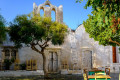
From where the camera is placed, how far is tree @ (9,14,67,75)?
53.7ft

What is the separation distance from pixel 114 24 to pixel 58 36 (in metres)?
9.00

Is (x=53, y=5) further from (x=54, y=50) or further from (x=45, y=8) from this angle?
(x=54, y=50)

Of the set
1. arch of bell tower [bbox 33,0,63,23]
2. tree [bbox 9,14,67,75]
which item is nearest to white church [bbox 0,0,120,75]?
arch of bell tower [bbox 33,0,63,23]

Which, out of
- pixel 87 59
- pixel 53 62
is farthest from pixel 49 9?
pixel 87 59

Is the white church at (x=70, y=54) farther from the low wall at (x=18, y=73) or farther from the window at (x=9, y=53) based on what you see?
the low wall at (x=18, y=73)

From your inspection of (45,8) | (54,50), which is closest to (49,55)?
(54,50)

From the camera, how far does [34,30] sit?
1650 cm

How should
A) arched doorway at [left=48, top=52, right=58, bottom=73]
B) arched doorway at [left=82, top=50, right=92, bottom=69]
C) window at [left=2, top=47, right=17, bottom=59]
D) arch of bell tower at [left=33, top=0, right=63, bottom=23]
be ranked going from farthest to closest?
arched doorway at [left=82, top=50, right=92, bottom=69]
arched doorway at [left=48, top=52, right=58, bottom=73]
arch of bell tower at [left=33, top=0, right=63, bottom=23]
window at [left=2, top=47, right=17, bottom=59]

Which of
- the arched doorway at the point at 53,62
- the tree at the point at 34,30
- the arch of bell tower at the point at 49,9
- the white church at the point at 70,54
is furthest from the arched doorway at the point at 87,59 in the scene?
the tree at the point at 34,30

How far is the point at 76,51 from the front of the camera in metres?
22.8

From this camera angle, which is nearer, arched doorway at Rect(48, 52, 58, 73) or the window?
the window

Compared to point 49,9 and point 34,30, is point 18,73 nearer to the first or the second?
point 34,30

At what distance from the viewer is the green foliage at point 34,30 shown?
645 inches

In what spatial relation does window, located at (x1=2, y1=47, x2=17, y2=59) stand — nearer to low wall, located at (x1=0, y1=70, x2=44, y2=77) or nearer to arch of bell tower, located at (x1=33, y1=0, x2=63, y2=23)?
low wall, located at (x1=0, y1=70, x2=44, y2=77)
